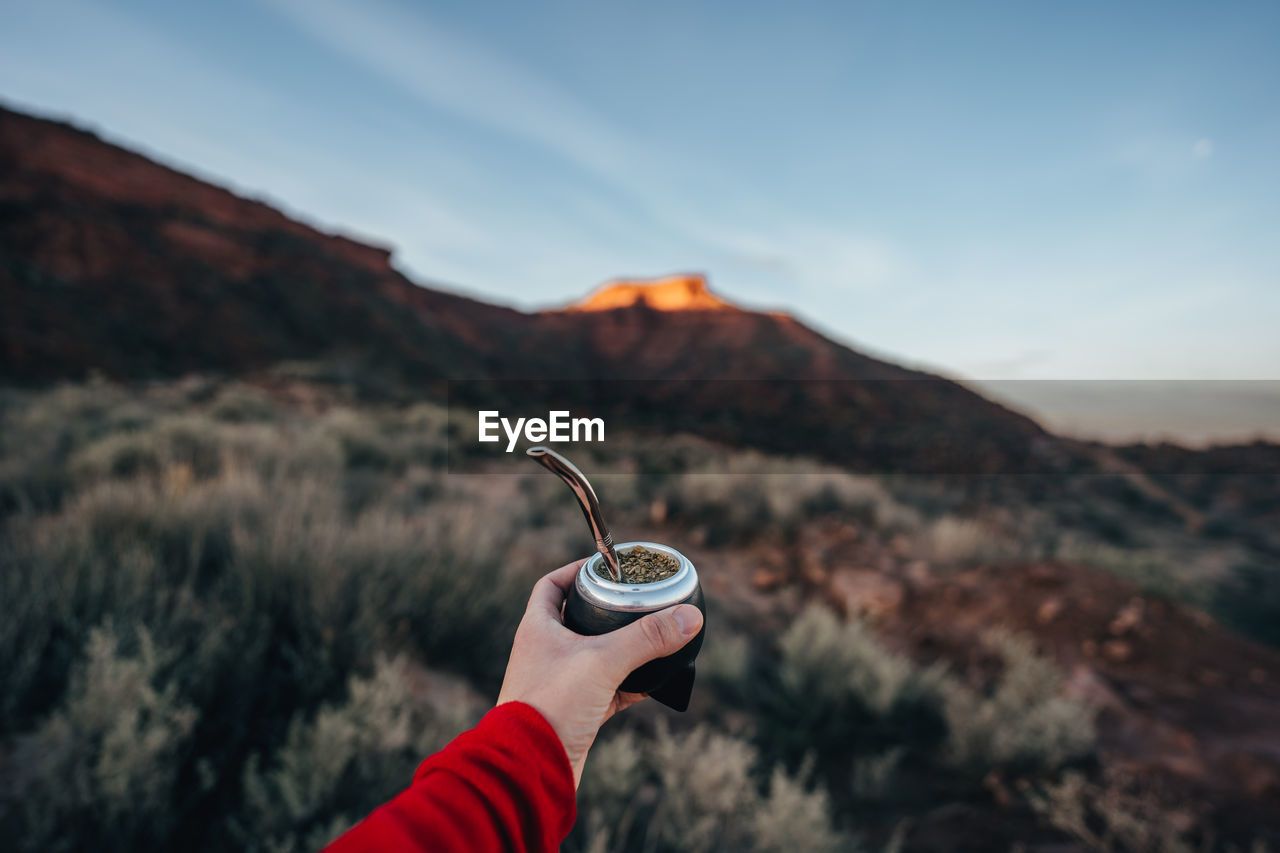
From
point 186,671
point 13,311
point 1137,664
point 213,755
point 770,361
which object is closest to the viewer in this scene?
point 213,755

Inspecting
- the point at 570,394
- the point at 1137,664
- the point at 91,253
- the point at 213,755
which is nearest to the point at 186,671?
the point at 213,755

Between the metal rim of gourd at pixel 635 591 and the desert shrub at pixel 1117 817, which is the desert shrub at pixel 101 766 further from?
the desert shrub at pixel 1117 817

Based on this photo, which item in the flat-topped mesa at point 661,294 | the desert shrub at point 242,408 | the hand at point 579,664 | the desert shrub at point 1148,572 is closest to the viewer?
the hand at point 579,664

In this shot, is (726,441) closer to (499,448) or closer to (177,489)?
(499,448)

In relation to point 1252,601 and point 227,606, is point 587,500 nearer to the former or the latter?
point 227,606

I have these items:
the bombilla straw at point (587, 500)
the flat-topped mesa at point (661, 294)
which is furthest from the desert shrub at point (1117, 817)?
the flat-topped mesa at point (661, 294)
